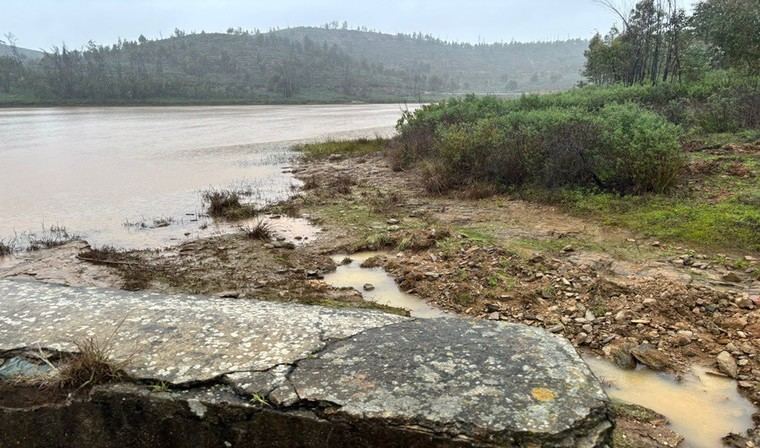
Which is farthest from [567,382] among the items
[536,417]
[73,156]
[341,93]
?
[341,93]

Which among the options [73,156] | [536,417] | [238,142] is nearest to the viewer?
Answer: [536,417]

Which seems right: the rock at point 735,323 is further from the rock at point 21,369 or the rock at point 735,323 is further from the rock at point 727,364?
the rock at point 21,369

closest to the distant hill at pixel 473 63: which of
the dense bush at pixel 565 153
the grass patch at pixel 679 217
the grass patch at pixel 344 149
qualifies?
the grass patch at pixel 344 149

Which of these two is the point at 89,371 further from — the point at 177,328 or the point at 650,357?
the point at 650,357

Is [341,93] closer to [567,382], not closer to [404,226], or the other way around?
[404,226]

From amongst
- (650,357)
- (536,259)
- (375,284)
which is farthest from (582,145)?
(650,357)

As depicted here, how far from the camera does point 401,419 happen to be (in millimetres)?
2232

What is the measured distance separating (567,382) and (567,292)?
3.45m

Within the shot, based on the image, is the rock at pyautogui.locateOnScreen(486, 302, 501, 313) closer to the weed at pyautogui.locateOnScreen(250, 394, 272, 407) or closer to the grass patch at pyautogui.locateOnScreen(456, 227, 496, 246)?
the grass patch at pyautogui.locateOnScreen(456, 227, 496, 246)

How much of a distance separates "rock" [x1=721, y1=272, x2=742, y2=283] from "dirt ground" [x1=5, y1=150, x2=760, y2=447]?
18 mm

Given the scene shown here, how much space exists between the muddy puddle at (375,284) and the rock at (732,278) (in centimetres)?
303

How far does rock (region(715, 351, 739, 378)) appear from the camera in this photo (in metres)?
4.11

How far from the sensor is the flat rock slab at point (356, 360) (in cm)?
224

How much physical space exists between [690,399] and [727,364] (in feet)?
1.90
